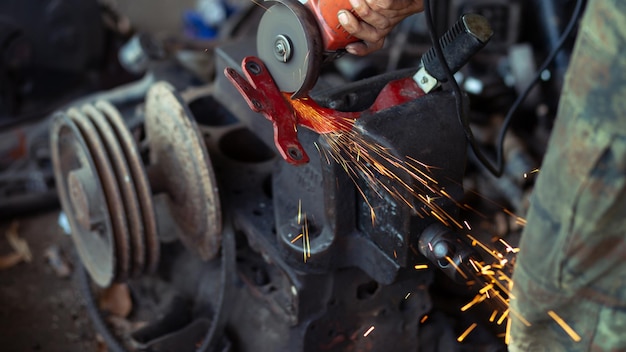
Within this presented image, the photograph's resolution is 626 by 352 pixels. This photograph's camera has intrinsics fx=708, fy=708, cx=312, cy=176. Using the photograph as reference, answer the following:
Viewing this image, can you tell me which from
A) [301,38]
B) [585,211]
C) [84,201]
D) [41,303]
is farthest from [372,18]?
[41,303]

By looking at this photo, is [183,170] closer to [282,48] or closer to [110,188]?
[110,188]

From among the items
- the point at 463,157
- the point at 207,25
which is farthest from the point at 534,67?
the point at 207,25

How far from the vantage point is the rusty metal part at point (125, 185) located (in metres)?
2.35

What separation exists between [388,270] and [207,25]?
387 centimetres

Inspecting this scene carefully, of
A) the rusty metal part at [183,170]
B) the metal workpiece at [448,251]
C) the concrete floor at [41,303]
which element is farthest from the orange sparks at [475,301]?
the concrete floor at [41,303]

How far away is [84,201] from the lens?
2453mm

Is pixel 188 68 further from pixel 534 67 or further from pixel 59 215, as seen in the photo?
pixel 534 67

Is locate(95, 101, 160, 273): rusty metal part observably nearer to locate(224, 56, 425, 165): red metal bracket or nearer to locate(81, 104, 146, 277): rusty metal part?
locate(81, 104, 146, 277): rusty metal part

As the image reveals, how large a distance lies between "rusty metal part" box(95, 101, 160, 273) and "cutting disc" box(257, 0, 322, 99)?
2.23 feet

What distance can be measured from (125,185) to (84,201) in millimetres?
202

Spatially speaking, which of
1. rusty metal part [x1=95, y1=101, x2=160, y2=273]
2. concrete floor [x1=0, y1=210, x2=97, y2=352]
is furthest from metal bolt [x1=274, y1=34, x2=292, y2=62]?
concrete floor [x1=0, y1=210, x2=97, y2=352]

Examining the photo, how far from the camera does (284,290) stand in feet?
7.37

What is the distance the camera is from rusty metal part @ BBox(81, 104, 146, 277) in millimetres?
2350

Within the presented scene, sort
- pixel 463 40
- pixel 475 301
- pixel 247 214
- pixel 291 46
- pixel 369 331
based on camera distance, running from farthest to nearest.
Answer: pixel 475 301 < pixel 247 214 < pixel 369 331 < pixel 291 46 < pixel 463 40
